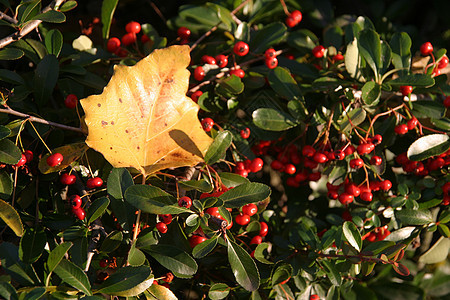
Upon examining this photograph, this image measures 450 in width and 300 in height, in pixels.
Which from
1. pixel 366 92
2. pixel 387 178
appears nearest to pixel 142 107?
pixel 366 92

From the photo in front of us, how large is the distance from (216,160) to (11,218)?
0.50 metres

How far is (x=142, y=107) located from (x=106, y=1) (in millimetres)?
473

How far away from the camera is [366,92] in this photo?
129 cm

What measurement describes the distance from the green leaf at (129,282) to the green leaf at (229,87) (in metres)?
0.56

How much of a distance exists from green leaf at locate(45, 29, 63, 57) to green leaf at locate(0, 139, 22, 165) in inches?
12.5

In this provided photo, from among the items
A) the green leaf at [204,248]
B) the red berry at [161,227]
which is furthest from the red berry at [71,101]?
the green leaf at [204,248]

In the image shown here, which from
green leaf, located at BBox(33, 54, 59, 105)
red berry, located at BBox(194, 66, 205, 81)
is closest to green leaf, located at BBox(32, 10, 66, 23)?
green leaf, located at BBox(33, 54, 59, 105)

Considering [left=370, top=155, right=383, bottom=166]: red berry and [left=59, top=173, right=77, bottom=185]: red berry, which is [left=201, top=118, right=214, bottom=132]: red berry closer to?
[left=59, top=173, right=77, bottom=185]: red berry

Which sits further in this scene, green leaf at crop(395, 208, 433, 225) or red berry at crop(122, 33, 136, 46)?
red berry at crop(122, 33, 136, 46)

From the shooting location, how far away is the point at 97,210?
1056mm

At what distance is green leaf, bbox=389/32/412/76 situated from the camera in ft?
4.57

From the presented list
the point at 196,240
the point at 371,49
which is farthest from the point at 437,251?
the point at 196,240

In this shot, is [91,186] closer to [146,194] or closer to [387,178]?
[146,194]

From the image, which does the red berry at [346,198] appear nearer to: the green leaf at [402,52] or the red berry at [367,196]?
the red berry at [367,196]
